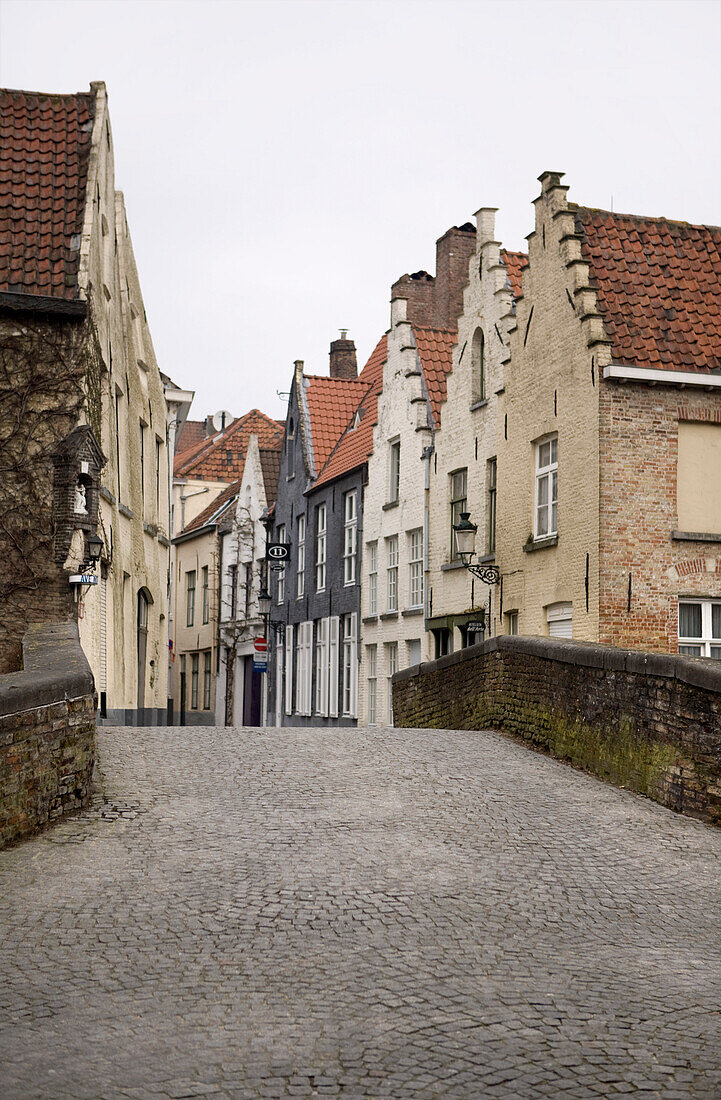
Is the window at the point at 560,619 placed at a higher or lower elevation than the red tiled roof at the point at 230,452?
lower

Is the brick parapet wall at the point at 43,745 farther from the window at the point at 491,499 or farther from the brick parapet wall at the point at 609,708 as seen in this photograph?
the window at the point at 491,499

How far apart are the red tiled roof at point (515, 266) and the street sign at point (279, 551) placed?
14.9 metres

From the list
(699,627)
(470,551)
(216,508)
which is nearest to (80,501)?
(470,551)

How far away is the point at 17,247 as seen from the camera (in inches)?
806

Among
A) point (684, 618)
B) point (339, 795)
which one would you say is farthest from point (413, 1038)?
point (684, 618)

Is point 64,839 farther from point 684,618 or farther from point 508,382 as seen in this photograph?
point 508,382

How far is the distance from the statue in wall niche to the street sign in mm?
20365

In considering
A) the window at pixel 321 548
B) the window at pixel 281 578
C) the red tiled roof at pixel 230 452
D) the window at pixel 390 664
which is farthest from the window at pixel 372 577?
the red tiled roof at pixel 230 452

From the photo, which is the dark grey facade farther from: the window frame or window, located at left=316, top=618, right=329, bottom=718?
the window frame

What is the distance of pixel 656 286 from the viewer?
74.9 feet

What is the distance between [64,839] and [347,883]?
2317 millimetres

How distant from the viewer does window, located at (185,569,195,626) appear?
52375mm

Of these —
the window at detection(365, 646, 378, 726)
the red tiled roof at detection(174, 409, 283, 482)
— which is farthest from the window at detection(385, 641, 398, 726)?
the red tiled roof at detection(174, 409, 283, 482)

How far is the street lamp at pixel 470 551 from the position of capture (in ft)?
77.7
